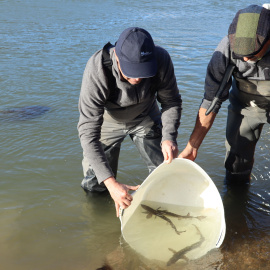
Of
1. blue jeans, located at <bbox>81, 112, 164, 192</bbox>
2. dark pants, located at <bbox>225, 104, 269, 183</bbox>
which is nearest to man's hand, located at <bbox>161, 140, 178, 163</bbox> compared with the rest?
blue jeans, located at <bbox>81, 112, 164, 192</bbox>

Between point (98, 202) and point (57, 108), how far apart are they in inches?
106

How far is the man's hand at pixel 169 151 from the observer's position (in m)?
3.23

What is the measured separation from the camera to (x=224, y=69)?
350cm

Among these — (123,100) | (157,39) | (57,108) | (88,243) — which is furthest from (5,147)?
(157,39)

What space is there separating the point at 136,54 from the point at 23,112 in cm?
399

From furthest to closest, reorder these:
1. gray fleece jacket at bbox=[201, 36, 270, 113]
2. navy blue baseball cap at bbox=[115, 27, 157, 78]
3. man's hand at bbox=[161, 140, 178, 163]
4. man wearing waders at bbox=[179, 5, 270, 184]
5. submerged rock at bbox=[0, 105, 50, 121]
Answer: submerged rock at bbox=[0, 105, 50, 121]
gray fleece jacket at bbox=[201, 36, 270, 113]
man's hand at bbox=[161, 140, 178, 163]
man wearing waders at bbox=[179, 5, 270, 184]
navy blue baseball cap at bbox=[115, 27, 157, 78]

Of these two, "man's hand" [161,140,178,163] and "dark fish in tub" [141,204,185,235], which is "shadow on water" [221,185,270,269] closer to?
"dark fish in tub" [141,204,185,235]

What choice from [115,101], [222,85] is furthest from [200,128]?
[115,101]

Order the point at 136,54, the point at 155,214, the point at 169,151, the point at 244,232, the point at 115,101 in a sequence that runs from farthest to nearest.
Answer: the point at 244,232 → the point at 155,214 → the point at 115,101 → the point at 169,151 → the point at 136,54

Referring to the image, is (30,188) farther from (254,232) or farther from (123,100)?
(254,232)

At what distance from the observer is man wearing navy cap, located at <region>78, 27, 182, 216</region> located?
9.43ft

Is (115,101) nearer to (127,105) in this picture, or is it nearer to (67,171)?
(127,105)

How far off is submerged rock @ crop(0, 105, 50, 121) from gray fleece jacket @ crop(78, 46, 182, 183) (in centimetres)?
304

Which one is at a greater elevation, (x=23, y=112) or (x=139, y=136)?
(x=139, y=136)
